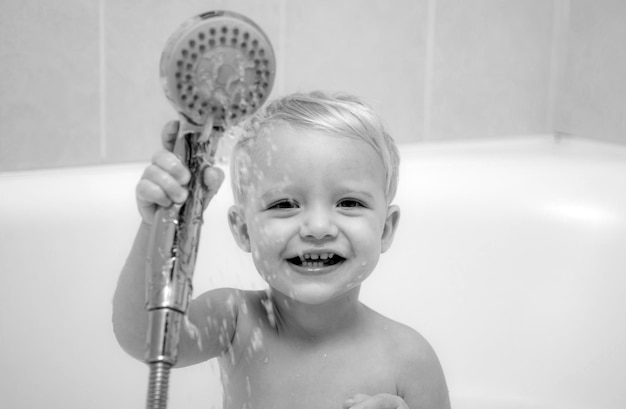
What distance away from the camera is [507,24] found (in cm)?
176

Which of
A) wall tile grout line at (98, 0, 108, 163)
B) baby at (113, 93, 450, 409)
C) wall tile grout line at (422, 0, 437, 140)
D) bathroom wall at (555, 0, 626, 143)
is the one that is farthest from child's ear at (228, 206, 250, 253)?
bathroom wall at (555, 0, 626, 143)

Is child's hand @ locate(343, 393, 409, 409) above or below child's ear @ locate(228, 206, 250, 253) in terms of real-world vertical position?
below

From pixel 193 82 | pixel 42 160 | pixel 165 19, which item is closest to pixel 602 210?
pixel 165 19

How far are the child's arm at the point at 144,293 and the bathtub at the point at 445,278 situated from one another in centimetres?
34

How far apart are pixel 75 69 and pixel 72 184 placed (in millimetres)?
161

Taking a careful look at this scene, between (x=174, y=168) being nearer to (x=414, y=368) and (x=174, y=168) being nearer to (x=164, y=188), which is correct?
(x=164, y=188)

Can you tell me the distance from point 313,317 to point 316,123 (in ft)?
0.66

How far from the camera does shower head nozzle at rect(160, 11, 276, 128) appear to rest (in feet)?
2.30

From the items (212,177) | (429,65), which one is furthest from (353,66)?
(212,177)

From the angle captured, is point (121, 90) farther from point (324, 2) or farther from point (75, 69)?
point (324, 2)

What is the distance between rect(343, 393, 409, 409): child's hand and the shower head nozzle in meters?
0.31

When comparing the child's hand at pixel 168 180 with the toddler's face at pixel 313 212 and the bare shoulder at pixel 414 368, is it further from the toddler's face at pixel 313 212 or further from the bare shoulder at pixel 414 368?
the bare shoulder at pixel 414 368

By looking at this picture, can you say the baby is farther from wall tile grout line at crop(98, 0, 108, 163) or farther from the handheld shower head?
wall tile grout line at crop(98, 0, 108, 163)

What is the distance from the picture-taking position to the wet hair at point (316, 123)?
0.92 meters
